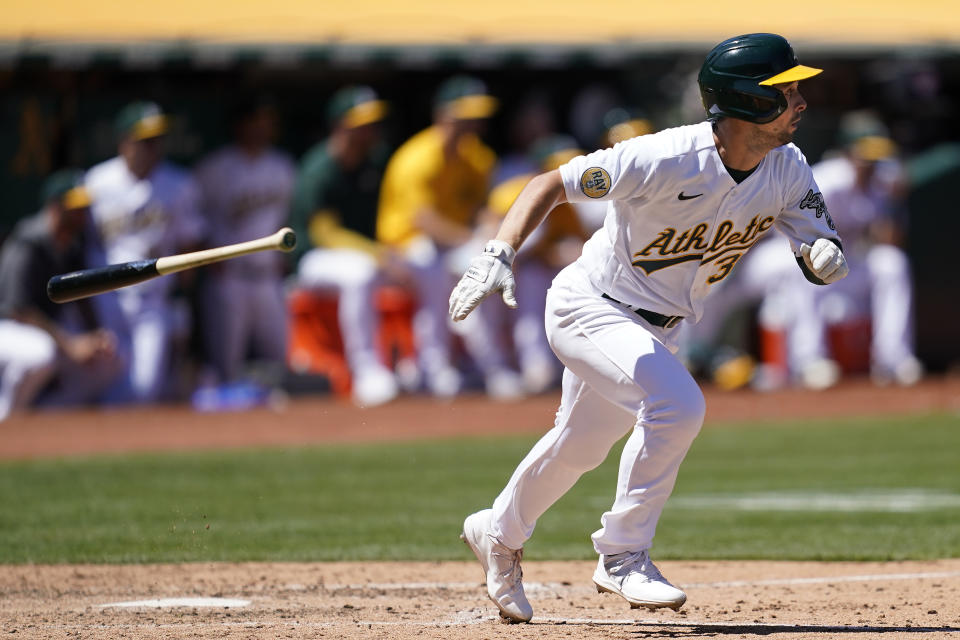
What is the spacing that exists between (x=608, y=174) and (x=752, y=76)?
51 centimetres

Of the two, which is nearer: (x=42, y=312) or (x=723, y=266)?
(x=723, y=266)

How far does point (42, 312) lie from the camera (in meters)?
11.2

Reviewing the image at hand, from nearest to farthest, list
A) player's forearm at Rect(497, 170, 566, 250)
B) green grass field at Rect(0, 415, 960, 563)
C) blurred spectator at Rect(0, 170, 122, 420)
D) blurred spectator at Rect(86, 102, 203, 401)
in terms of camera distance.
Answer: player's forearm at Rect(497, 170, 566, 250), green grass field at Rect(0, 415, 960, 563), blurred spectator at Rect(0, 170, 122, 420), blurred spectator at Rect(86, 102, 203, 401)

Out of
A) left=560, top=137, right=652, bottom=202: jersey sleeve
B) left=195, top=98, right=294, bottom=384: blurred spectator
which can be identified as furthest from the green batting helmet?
left=195, top=98, right=294, bottom=384: blurred spectator

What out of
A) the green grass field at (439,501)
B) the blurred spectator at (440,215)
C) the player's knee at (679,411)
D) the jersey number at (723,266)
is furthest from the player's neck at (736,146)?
the blurred spectator at (440,215)

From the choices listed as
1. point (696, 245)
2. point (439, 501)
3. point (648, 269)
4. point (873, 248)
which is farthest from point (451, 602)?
point (873, 248)

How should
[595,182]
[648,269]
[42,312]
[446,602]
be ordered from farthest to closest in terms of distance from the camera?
[42,312]
[446,602]
[648,269]
[595,182]

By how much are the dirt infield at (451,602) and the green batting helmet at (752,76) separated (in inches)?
59.0

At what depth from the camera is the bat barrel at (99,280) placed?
16.1 ft

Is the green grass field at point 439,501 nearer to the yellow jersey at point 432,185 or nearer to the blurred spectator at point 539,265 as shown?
the blurred spectator at point 539,265

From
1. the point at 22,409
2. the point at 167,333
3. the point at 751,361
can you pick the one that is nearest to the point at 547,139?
the point at 751,361

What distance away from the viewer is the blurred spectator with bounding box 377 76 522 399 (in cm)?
1207

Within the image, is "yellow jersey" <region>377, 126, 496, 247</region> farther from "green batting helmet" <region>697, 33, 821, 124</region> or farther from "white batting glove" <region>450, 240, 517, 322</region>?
"white batting glove" <region>450, 240, 517, 322</region>

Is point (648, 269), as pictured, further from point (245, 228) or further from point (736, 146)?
point (245, 228)
